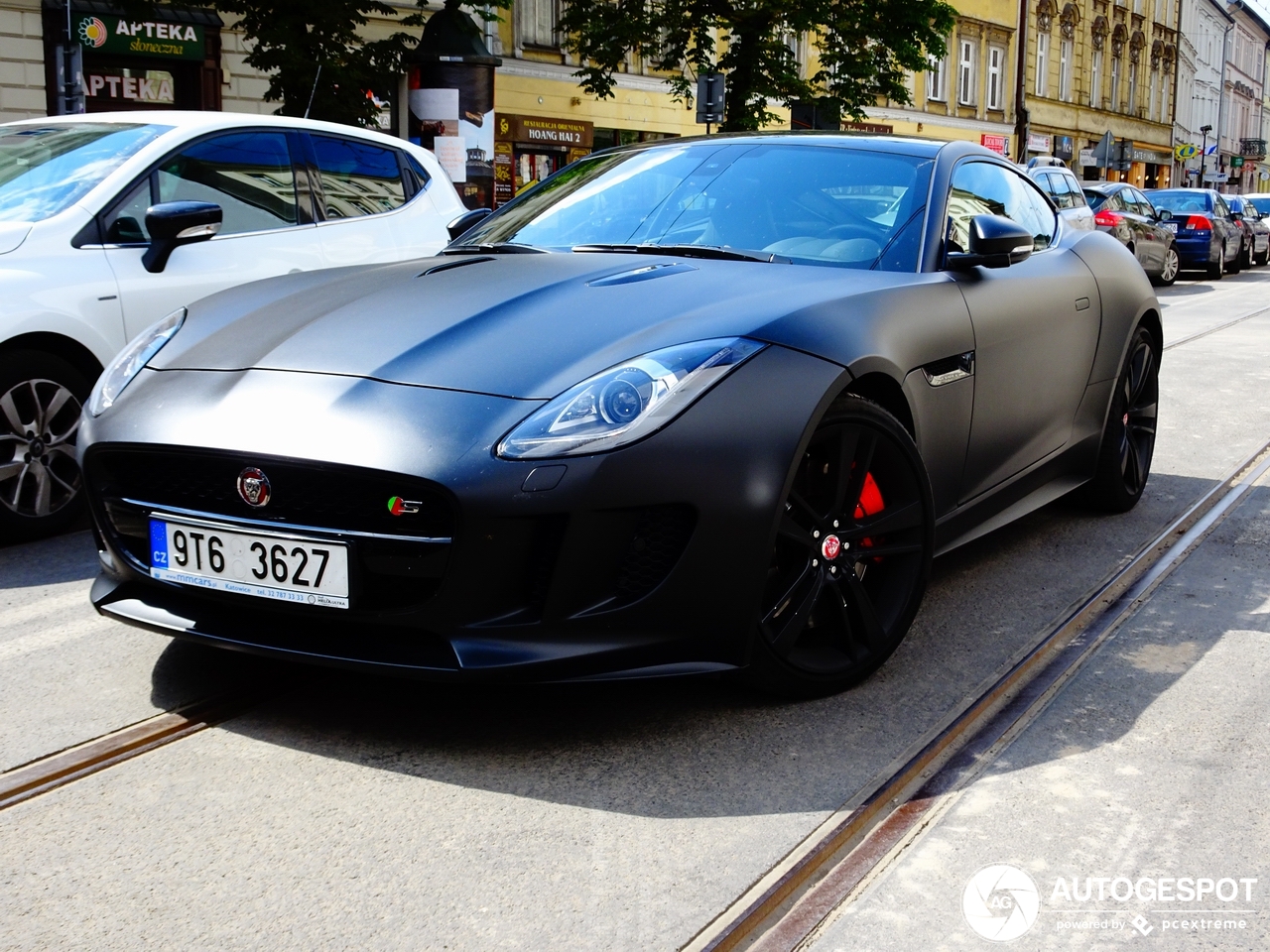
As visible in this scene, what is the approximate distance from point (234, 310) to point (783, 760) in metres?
1.78

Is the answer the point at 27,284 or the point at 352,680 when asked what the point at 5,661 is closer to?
the point at 352,680

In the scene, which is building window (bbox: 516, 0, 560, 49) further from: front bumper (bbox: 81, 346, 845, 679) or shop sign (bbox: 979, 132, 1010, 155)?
front bumper (bbox: 81, 346, 845, 679)

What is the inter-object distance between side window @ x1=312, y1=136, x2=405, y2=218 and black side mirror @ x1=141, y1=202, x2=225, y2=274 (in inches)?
33.5

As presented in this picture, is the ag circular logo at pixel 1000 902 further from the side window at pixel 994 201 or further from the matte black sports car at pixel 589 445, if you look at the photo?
the side window at pixel 994 201

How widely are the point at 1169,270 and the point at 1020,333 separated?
68.6 feet

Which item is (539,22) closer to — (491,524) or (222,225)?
(222,225)

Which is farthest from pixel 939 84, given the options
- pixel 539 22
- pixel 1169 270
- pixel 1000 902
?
pixel 1000 902

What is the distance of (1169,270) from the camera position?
23859 millimetres

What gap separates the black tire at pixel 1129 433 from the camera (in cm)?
552

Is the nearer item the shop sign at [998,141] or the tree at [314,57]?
the tree at [314,57]

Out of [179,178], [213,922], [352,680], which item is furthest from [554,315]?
[179,178]

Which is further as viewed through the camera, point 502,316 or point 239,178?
point 239,178

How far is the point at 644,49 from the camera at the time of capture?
23.3 m

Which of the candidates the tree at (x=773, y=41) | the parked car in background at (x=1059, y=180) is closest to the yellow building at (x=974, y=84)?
the tree at (x=773, y=41)
